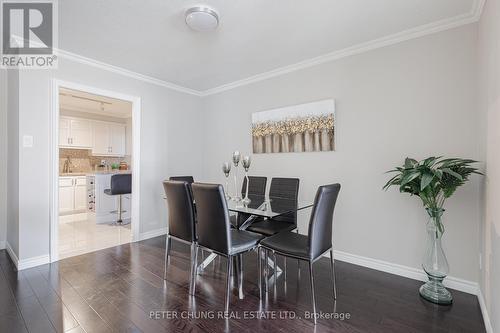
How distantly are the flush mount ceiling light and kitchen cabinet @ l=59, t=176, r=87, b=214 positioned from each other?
489 centimetres

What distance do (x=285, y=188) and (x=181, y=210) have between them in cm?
127

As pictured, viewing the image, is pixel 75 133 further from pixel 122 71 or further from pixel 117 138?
pixel 122 71

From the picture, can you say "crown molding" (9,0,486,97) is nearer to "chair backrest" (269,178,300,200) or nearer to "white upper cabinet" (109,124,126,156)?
"chair backrest" (269,178,300,200)

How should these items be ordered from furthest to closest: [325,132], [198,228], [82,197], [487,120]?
[82,197] → [325,132] → [198,228] → [487,120]

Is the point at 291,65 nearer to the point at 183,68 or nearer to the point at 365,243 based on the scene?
the point at 183,68

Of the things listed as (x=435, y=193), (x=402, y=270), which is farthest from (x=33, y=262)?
(x=435, y=193)

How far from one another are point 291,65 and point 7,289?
3859 mm

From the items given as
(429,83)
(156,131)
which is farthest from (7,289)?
(429,83)

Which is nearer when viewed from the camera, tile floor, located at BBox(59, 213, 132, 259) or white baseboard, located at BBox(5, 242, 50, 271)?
white baseboard, located at BBox(5, 242, 50, 271)

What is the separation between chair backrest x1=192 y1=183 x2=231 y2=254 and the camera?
1.90 metres

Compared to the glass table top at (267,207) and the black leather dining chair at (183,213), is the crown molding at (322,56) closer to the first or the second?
the glass table top at (267,207)

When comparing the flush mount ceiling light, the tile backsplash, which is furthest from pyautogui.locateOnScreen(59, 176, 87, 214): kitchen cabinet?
the flush mount ceiling light

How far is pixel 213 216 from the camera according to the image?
197 centimetres

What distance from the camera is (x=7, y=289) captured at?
2.22m
